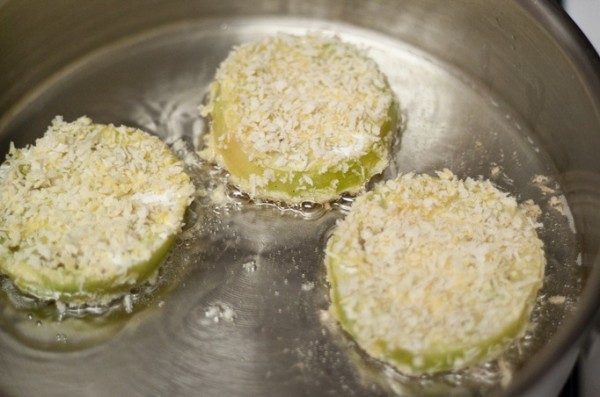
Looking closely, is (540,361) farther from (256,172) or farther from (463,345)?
(256,172)

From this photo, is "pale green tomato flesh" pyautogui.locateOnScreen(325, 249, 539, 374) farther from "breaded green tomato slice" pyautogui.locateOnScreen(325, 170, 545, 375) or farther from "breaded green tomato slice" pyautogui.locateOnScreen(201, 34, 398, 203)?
"breaded green tomato slice" pyautogui.locateOnScreen(201, 34, 398, 203)

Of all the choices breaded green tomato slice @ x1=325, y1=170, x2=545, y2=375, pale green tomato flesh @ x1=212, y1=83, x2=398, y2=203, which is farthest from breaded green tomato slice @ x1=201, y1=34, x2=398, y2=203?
breaded green tomato slice @ x1=325, y1=170, x2=545, y2=375

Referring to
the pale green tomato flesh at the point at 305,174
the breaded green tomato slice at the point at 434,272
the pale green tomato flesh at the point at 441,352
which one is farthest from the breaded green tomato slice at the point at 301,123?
the pale green tomato flesh at the point at 441,352

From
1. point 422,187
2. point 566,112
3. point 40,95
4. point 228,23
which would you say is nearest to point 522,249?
point 422,187

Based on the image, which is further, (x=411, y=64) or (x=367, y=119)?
(x=411, y=64)

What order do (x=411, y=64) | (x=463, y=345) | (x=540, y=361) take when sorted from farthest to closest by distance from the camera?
(x=411, y=64), (x=463, y=345), (x=540, y=361)

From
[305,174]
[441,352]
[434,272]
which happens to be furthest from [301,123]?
[441,352]
